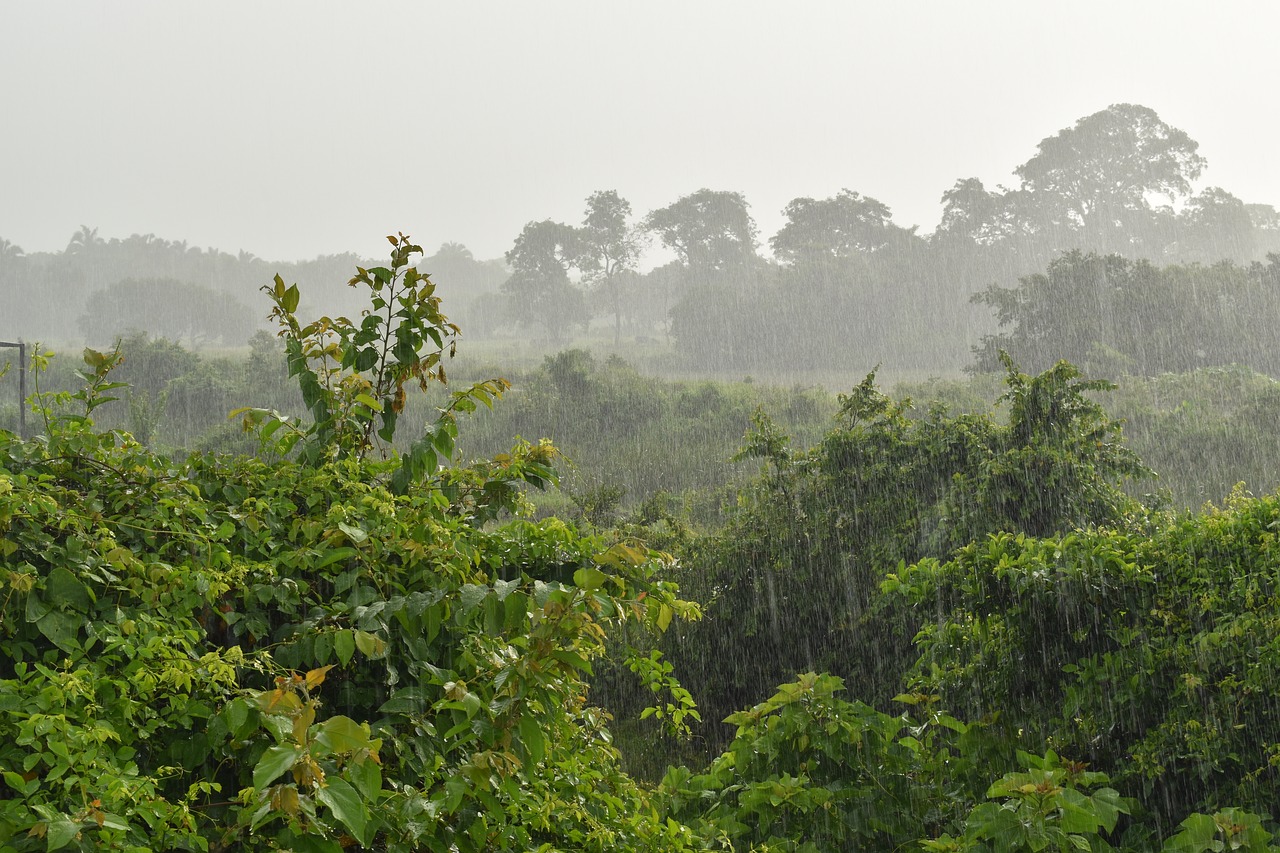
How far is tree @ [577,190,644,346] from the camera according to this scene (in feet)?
203

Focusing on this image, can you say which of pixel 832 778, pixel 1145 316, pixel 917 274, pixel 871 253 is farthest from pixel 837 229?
pixel 832 778

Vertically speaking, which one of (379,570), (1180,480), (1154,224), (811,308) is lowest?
(1180,480)

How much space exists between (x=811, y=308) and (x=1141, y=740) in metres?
45.6

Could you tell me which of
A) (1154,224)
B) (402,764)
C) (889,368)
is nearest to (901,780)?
(402,764)

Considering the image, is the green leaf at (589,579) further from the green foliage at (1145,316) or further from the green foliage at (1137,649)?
the green foliage at (1145,316)

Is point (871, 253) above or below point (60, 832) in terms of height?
above

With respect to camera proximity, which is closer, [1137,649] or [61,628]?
[61,628]

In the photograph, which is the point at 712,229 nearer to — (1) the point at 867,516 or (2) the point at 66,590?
(1) the point at 867,516

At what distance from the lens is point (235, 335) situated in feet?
229

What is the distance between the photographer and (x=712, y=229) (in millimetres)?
62375

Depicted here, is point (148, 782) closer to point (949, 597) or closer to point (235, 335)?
point (949, 597)

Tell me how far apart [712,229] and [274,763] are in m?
62.8

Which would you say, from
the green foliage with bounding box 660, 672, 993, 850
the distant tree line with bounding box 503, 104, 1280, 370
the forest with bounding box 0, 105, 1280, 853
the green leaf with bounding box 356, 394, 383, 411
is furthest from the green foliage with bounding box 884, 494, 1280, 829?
the distant tree line with bounding box 503, 104, 1280, 370

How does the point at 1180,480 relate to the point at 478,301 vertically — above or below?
below
